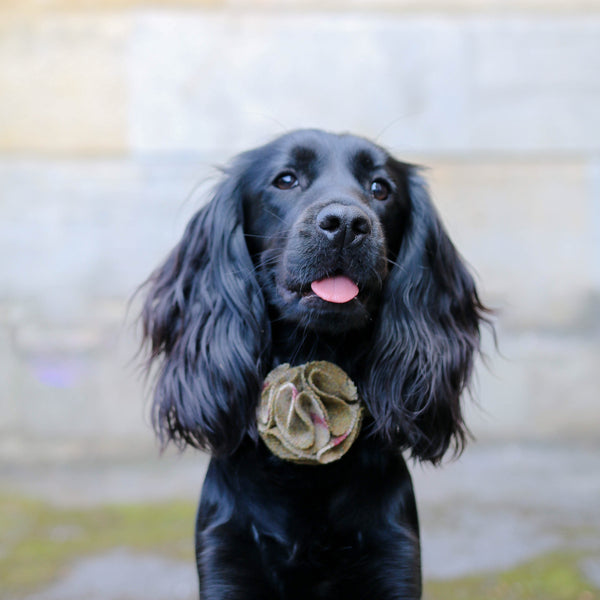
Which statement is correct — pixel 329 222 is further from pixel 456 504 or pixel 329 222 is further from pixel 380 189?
pixel 456 504

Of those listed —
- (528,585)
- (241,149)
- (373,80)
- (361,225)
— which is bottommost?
(528,585)

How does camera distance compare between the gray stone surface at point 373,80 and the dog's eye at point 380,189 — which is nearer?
the dog's eye at point 380,189

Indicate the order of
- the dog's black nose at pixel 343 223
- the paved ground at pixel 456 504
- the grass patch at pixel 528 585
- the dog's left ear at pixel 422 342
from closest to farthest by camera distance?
the dog's black nose at pixel 343 223, the dog's left ear at pixel 422 342, the grass patch at pixel 528 585, the paved ground at pixel 456 504

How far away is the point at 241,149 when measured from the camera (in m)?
4.11

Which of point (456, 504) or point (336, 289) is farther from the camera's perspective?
point (456, 504)

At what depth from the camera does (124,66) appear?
4062mm

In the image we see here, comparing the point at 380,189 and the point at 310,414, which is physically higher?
the point at 380,189

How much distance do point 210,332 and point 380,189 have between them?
1.90 feet

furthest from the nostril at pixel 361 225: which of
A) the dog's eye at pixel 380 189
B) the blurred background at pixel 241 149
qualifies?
the blurred background at pixel 241 149

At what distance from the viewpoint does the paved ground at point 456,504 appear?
2941 millimetres

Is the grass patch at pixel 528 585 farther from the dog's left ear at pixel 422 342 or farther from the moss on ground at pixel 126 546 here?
the dog's left ear at pixel 422 342

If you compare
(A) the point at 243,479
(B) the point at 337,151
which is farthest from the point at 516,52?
(A) the point at 243,479

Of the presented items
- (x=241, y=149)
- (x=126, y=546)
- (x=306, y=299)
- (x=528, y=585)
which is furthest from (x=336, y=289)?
(x=241, y=149)

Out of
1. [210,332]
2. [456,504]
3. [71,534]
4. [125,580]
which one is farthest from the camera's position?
[456,504]
